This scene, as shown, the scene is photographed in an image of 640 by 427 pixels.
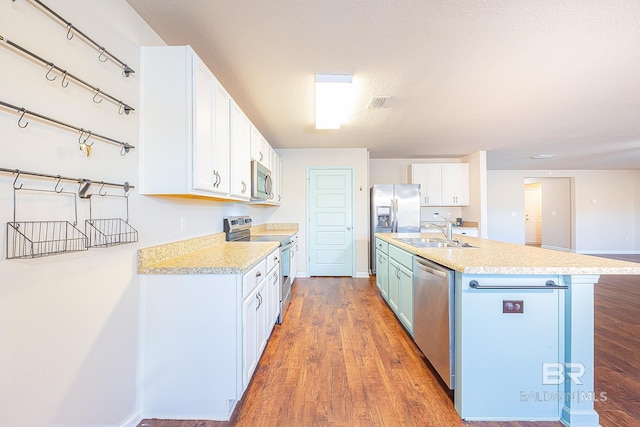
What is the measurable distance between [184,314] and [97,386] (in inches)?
17.8

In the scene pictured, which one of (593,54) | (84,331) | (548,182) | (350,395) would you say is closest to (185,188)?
(84,331)

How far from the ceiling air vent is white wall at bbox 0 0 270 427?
1947mm

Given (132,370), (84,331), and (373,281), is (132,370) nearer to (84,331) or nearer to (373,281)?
(84,331)

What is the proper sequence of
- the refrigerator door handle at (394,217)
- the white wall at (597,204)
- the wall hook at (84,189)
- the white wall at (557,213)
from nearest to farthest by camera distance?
the wall hook at (84,189), the refrigerator door handle at (394,217), the white wall at (597,204), the white wall at (557,213)

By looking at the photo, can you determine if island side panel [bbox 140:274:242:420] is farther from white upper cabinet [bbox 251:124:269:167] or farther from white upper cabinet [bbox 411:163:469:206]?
white upper cabinet [bbox 411:163:469:206]

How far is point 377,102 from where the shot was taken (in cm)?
267

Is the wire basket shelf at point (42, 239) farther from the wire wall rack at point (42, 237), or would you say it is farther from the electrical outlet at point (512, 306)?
the electrical outlet at point (512, 306)

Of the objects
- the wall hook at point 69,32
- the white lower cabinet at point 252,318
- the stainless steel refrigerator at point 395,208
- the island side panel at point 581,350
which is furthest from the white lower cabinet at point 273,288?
the stainless steel refrigerator at point 395,208

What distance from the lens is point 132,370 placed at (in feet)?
4.65

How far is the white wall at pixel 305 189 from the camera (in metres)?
4.59

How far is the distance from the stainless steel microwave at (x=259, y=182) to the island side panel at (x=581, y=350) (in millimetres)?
2500

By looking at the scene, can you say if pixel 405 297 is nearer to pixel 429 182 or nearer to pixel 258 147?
pixel 258 147

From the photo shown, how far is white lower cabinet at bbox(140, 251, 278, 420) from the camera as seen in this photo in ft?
4.80

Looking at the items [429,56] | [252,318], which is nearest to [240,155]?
[252,318]
